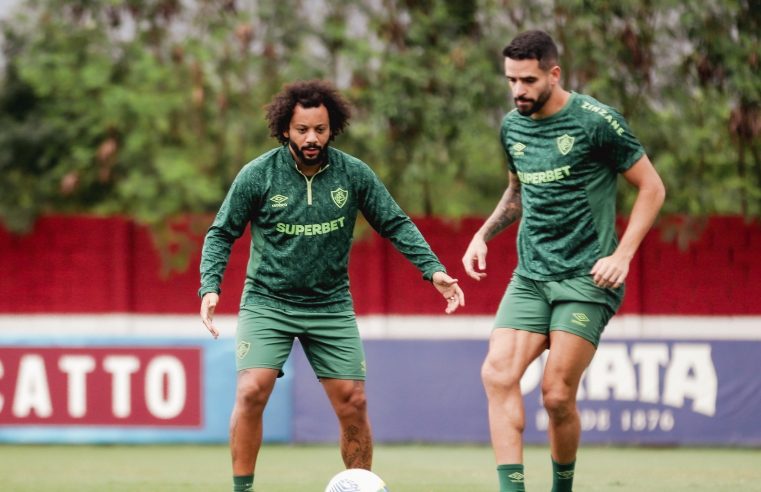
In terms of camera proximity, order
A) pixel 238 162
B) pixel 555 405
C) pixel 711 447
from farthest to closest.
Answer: pixel 238 162 → pixel 711 447 → pixel 555 405

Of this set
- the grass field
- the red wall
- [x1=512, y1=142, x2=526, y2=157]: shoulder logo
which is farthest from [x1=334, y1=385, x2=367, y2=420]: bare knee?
the red wall

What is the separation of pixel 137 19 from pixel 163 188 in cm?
198

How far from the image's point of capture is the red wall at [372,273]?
1426cm

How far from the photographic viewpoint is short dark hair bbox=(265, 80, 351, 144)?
248 inches

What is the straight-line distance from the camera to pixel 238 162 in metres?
15.1

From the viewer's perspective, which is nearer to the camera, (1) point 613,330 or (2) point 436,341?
(2) point 436,341

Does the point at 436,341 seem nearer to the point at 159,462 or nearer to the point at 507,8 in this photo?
the point at 159,462

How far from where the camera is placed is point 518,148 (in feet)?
20.8

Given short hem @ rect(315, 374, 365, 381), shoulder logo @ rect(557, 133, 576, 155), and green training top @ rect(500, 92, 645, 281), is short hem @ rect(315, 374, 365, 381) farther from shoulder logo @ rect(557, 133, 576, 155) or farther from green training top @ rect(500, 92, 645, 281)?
shoulder logo @ rect(557, 133, 576, 155)

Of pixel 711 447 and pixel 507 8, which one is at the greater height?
pixel 507 8

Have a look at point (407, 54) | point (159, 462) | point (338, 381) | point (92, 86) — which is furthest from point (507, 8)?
point (338, 381)

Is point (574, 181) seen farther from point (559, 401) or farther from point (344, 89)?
point (344, 89)

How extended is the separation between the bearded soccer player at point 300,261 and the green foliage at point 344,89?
7.60 metres

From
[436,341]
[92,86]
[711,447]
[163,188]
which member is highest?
[92,86]
